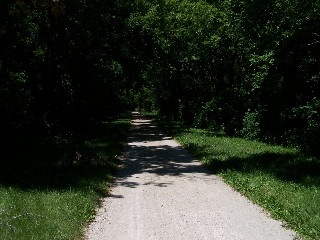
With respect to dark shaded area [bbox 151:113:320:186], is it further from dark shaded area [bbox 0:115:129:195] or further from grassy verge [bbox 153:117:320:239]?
dark shaded area [bbox 0:115:129:195]

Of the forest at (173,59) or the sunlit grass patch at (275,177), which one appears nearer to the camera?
the sunlit grass patch at (275,177)

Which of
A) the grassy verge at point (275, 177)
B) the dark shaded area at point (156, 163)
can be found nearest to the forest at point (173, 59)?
the grassy verge at point (275, 177)

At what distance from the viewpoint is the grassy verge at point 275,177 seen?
6.97 meters

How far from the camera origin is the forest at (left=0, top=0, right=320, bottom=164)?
47.7 feet

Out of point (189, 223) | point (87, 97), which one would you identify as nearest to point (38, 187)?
point (189, 223)

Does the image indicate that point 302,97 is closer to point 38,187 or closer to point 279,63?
point 279,63

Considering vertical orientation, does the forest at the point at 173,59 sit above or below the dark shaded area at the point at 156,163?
above

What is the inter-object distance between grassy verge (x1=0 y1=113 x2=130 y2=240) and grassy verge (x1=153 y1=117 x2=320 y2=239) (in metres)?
3.71

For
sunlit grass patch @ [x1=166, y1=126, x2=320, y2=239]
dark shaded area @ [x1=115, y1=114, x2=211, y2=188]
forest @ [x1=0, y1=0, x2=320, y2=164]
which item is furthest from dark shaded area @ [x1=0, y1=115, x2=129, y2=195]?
sunlit grass patch @ [x1=166, y1=126, x2=320, y2=239]

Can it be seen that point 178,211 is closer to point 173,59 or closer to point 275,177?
point 275,177

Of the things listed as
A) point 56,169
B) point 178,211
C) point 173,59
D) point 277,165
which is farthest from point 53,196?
point 173,59

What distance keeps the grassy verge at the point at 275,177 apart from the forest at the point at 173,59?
2627 mm

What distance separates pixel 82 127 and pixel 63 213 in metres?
20.6

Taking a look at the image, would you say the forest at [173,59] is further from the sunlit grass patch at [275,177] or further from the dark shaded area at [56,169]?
the sunlit grass patch at [275,177]
